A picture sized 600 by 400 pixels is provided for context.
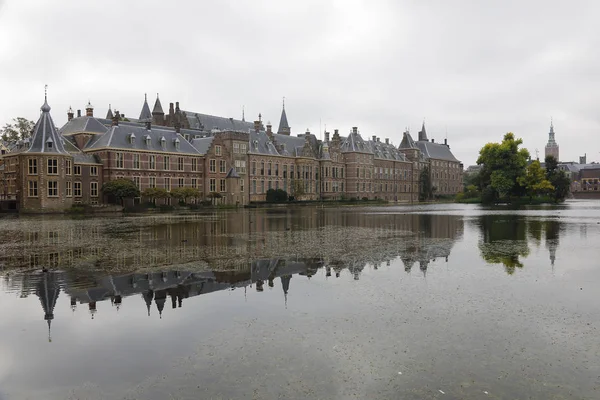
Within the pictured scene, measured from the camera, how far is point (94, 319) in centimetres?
962

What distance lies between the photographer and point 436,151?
14112 cm

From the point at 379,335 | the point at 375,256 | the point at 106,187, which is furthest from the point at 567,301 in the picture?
the point at 106,187

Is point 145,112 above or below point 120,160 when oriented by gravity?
above

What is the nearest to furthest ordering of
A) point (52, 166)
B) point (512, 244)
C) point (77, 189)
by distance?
point (512, 244), point (52, 166), point (77, 189)

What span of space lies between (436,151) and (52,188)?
10910cm

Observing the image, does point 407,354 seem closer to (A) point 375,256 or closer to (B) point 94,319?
(B) point 94,319

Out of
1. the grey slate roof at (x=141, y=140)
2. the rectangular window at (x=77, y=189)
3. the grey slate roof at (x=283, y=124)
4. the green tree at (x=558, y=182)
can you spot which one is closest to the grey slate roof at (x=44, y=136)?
the rectangular window at (x=77, y=189)

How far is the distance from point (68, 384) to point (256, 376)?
253 centimetres

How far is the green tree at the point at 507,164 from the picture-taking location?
78875 millimetres

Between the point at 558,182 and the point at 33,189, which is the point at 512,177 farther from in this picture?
the point at 33,189

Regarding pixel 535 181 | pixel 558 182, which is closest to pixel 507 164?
pixel 535 181

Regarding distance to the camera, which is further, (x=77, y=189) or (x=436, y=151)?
(x=436, y=151)

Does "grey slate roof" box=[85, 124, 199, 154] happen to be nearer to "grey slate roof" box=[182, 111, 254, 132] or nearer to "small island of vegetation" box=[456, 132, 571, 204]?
"grey slate roof" box=[182, 111, 254, 132]

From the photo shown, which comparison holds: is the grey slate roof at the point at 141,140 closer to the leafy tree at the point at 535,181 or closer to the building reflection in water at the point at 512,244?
the building reflection in water at the point at 512,244
